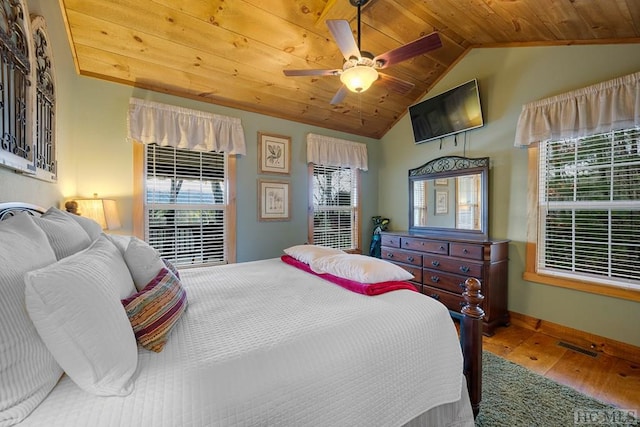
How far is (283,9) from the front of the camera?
233 cm

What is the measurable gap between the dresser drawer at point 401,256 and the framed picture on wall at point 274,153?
5.50ft

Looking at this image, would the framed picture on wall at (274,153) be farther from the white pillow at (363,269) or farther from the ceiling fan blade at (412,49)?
the white pillow at (363,269)

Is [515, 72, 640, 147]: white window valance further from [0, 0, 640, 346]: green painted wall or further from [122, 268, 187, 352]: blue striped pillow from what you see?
[122, 268, 187, 352]: blue striped pillow

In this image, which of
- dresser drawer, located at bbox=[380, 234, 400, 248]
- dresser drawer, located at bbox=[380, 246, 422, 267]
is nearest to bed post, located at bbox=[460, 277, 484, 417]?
dresser drawer, located at bbox=[380, 246, 422, 267]

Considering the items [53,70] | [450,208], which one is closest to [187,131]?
[53,70]

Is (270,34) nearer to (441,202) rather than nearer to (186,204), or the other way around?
(186,204)

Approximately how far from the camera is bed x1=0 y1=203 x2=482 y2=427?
68 cm

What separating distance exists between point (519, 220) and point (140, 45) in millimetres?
4023

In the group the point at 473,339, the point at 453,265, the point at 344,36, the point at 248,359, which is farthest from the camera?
the point at 453,265

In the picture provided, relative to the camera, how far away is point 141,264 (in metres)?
1.31

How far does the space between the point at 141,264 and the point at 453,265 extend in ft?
9.11

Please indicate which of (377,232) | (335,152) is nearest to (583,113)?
(377,232)

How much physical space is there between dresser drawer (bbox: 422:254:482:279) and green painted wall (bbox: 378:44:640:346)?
551mm

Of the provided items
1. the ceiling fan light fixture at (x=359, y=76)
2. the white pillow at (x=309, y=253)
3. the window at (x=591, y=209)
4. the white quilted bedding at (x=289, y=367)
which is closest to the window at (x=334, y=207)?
the white pillow at (x=309, y=253)
